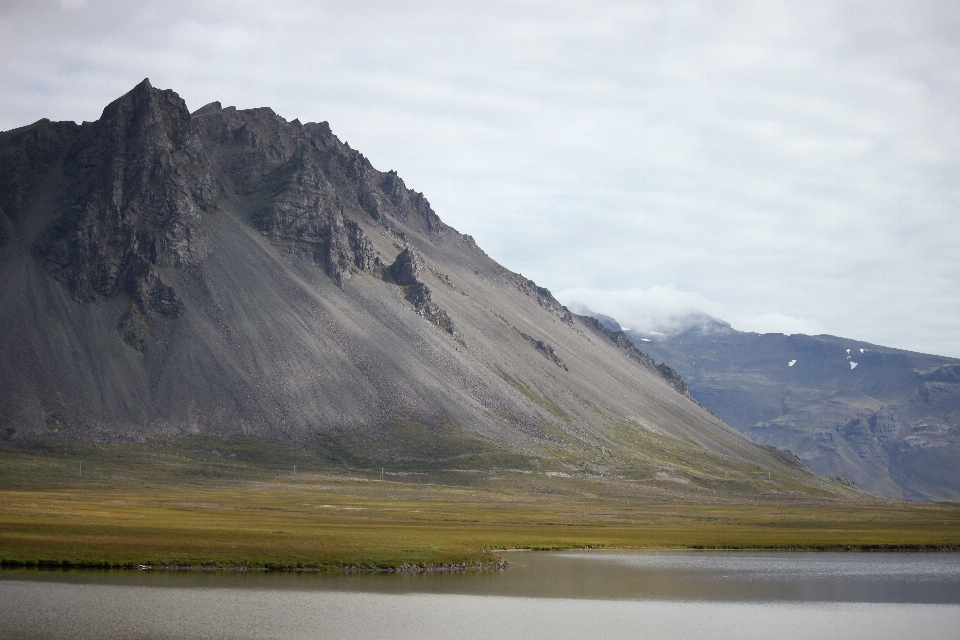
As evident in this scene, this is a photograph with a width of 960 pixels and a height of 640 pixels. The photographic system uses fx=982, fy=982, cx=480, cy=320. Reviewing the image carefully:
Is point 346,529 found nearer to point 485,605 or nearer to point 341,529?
point 341,529

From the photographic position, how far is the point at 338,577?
83000 millimetres

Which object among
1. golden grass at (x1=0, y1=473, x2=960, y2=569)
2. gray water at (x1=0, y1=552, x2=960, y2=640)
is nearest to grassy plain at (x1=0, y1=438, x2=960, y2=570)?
golden grass at (x1=0, y1=473, x2=960, y2=569)

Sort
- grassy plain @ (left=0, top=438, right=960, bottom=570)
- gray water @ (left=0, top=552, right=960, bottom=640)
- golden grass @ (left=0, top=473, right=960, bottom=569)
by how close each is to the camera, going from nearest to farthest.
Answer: gray water @ (left=0, top=552, right=960, bottom=640) → grassy plain @ (left=0, top=438, right=960, bottom=570) → golden grass @ (left=0, top=473, right=960, bottom=569)

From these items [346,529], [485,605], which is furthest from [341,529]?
[485,605]

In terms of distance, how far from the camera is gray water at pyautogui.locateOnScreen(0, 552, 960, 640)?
60969 mm

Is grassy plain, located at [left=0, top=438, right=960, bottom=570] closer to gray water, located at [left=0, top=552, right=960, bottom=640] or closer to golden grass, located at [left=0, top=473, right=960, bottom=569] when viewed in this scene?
golden grass, located at [left=0, top=473, right=960, bottom=569]

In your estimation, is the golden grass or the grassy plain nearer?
the grassy plain

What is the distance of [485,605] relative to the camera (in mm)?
72375

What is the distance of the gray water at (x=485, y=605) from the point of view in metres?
61.0

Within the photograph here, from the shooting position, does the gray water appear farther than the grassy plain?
No

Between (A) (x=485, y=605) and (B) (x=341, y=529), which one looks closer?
(A) (x=485, y=605)

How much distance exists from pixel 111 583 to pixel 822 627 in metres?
51.6

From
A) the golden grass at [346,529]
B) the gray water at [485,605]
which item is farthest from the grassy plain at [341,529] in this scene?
the gray water at [485,605]

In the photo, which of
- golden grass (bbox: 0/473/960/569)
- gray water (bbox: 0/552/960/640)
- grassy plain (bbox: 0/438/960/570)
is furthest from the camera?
golden grass (bbox: 0/473/960/569)
